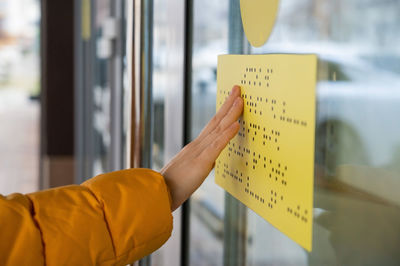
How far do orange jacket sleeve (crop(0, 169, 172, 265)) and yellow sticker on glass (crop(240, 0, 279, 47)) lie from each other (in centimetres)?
22

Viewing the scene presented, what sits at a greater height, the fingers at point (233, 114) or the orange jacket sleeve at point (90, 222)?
the fingers at point (233, 114)

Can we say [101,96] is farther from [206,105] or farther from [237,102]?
[237,102]

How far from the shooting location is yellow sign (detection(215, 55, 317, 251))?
1.53ft

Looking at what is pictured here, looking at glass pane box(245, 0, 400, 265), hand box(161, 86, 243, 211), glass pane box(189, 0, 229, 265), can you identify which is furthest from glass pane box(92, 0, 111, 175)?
glass pane box(245, 0, 400, 265)

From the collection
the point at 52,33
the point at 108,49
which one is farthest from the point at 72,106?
the point at 108,49

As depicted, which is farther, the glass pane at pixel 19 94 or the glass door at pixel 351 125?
the glass pane at pixel 19 94

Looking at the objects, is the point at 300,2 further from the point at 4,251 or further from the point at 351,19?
the point at 4,251

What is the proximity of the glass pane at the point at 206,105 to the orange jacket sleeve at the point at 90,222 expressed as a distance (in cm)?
28

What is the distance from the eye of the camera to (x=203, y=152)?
66 centimetres

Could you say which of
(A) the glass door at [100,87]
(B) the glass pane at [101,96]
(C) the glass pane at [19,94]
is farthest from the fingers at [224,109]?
(C) the glass pane at [19,94]

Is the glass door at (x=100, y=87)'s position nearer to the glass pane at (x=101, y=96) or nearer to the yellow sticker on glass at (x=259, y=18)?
the glass pane at (x=101, y=96)

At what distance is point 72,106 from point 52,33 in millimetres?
511

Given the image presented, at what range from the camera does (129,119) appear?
34.5 inches

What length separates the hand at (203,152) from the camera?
621 mm
